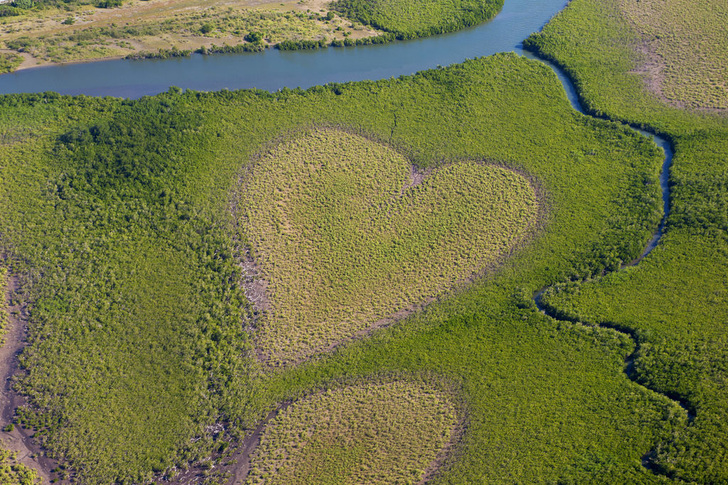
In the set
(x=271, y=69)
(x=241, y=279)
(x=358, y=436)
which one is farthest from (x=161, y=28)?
(x=358, y=436)

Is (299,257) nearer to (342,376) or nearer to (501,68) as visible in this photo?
(342,376)

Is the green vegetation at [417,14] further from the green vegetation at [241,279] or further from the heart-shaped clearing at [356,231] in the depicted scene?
the heart-shaped clearing at [356,231]

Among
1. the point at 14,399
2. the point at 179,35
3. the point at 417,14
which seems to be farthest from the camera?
the point at 417,14

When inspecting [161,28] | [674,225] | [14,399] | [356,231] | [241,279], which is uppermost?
[161,28]

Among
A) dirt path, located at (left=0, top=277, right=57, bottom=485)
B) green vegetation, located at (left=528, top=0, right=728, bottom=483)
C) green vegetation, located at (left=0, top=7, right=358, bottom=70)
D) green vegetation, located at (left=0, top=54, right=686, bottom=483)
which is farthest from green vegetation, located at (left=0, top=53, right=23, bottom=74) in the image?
green vegetation, located at (left=528, top=0, right=728, bottom=483)

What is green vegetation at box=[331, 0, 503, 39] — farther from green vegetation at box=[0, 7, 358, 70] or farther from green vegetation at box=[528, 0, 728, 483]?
green vegetation at box=[528, 0, 728, 483]

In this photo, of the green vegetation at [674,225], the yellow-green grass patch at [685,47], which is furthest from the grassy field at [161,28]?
the yellow-green grass patch at [685,47]

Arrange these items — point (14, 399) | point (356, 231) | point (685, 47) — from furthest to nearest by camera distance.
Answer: point (685, 47) < point (356, 231) < point (14, 399)

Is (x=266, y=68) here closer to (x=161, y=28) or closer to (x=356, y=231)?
(x=161, y=28)
